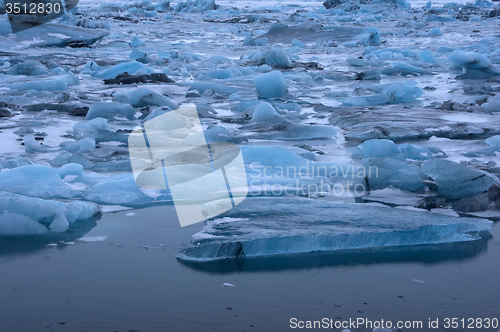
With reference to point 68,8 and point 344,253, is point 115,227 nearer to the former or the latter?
point 344,253

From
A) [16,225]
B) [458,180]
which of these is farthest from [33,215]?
[458,180]

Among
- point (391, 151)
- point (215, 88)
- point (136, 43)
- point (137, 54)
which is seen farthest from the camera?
point (136, 43)

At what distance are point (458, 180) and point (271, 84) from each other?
3096 millimetres

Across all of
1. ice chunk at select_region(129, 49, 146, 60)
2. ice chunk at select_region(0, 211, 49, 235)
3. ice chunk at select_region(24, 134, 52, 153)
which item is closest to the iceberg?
ice chunk at select_region(0, 211, 49, 235)

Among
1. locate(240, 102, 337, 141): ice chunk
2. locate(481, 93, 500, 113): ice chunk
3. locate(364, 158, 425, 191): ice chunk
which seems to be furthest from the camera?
locate(481, 93, 500, 113): ice chunk

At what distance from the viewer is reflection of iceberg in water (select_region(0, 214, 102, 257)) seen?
193 centimetres

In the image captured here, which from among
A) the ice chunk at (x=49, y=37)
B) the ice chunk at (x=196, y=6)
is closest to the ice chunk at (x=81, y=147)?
the ice chunk at (x=49, y=37)

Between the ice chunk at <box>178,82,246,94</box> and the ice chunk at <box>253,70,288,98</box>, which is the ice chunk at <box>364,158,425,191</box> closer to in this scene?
the ice chunk at <box>253,70,288,98</box>

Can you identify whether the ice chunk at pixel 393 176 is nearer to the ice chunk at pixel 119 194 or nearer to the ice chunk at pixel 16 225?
the ice chunk at pixel 119 194

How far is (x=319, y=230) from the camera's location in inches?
82.4

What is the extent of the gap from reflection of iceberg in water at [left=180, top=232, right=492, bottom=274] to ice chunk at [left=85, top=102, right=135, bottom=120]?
9.56ft

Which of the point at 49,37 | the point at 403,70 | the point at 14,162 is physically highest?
the point at 49,37

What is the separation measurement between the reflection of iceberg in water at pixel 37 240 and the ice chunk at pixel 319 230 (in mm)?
528

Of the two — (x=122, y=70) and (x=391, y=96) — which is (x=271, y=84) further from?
(x=122, y=70)
